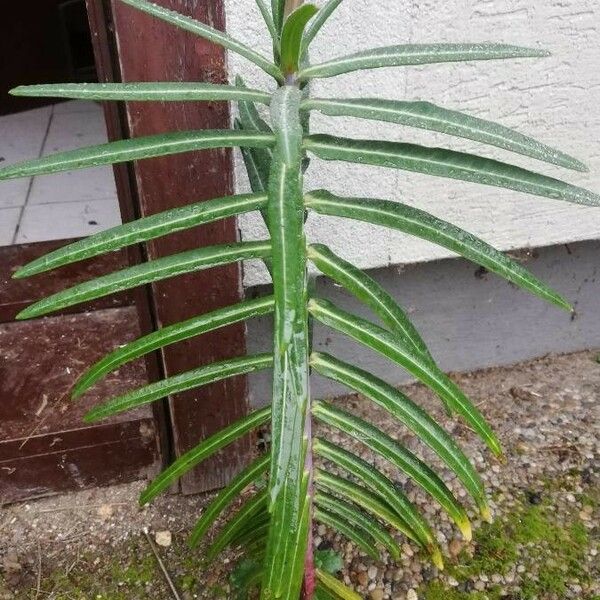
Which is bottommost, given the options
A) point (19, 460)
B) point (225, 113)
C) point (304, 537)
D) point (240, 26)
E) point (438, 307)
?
point (19, 460)

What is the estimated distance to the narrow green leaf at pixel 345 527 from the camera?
1.32m

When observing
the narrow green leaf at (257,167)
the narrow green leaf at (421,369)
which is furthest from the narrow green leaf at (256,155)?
the narrow green leaf at (421,369)

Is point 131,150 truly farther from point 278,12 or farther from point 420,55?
point 420,55

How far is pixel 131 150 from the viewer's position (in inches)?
31.6

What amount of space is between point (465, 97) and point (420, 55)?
0.87 meters

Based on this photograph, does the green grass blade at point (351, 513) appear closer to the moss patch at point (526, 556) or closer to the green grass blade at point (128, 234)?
the moss patch at point (526, 556)

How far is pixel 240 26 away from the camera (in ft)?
4.49

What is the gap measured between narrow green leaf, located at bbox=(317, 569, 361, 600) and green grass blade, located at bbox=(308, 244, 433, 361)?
0.72 m

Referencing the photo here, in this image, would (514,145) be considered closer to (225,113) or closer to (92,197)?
(225,113)

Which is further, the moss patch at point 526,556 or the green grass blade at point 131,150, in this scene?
the moss patch at point 526,556

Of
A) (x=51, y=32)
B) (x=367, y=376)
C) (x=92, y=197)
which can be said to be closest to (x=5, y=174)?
(x=367, y=376)

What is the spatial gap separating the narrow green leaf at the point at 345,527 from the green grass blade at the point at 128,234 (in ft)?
2.44

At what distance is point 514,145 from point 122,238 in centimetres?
49

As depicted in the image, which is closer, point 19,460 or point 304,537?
point 304,537
